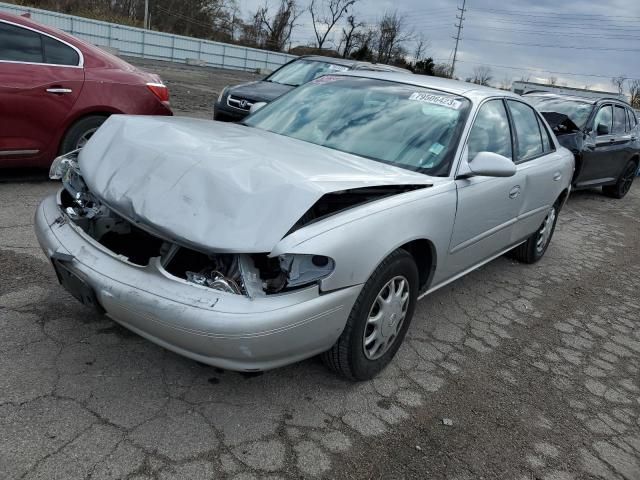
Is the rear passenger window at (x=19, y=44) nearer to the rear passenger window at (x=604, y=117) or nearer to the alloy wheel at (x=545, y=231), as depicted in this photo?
the alloy wheel at (x=545, y=231)

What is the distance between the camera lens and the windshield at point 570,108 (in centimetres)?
857

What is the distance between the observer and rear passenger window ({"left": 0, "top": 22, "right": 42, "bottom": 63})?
494 centimetres

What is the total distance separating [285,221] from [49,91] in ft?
12.6

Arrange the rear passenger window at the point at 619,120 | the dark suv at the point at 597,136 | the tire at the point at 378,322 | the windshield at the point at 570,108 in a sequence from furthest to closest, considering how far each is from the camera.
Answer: the rear passenger window at the point at 619,120 → the windshield at the point at 570,108 → the dark suv at the point at 597,136 → the tire at the point at 378,322

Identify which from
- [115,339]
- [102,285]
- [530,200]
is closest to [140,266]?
[102,285]

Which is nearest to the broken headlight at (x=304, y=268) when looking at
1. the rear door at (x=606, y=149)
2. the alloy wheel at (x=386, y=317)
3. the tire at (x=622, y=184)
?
the alloy wheel at (x=386, y=317)

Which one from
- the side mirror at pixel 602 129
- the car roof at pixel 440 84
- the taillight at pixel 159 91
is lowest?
the taillight at pixel 159 91

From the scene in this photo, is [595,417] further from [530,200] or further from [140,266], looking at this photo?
[140,266]

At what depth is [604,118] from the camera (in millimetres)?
8930

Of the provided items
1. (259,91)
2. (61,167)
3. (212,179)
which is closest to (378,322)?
(212,179)

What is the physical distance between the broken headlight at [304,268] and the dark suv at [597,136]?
682cm

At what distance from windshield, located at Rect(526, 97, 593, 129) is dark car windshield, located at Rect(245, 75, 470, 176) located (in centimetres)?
577

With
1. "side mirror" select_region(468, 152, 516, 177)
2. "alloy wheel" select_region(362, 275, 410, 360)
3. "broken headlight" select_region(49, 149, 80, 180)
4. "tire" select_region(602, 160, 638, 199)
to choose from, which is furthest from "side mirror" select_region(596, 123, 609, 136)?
"broken headlight" select_region(49, 149, 80, 180)

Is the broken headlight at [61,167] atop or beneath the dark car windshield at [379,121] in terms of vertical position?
beneath
